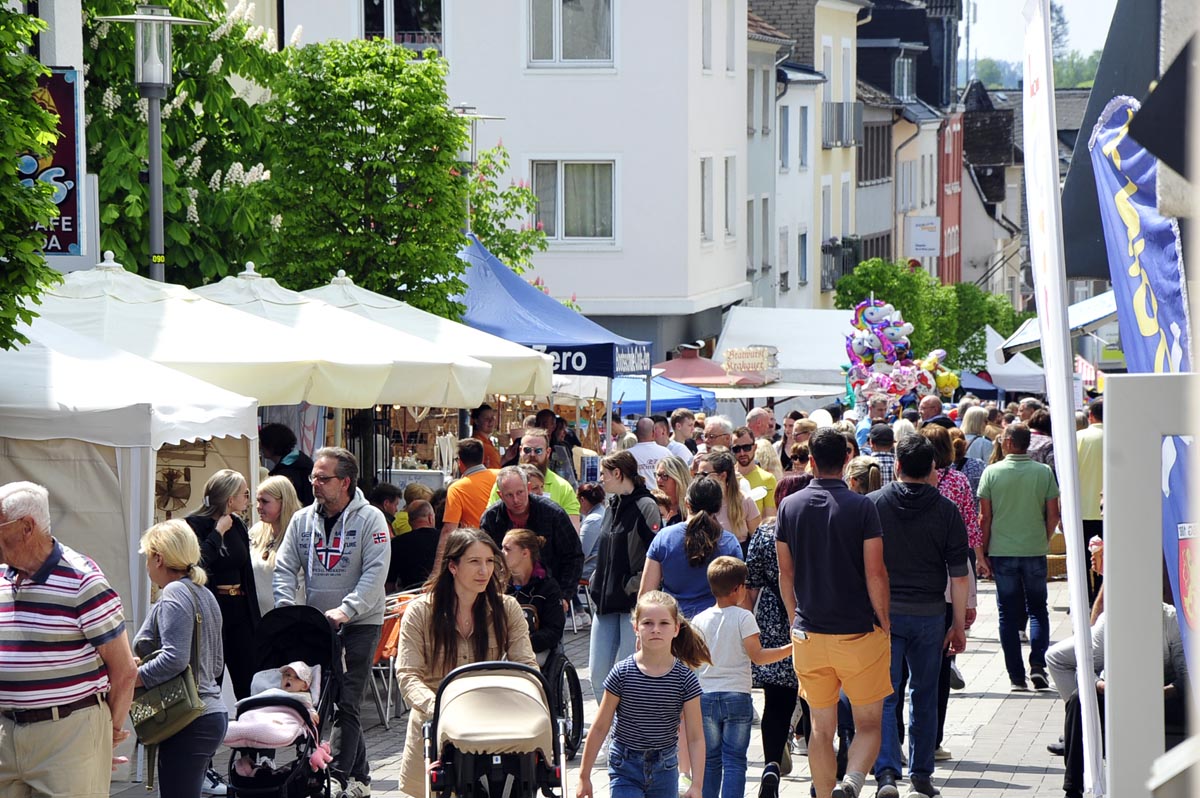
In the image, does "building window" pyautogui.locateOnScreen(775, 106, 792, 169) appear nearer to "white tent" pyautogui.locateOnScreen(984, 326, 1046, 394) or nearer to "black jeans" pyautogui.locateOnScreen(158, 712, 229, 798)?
"white tent" pyautogui.locateOnScreen(984, 326, 1046, 394)

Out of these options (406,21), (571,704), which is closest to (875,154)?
(406,21)

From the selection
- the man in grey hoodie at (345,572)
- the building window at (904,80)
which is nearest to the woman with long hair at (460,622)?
the man in grey hoodie at (345,572)

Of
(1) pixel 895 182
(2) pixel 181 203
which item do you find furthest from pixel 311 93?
(1) pixel 895 182

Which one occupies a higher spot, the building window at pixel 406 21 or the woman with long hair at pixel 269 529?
the building window at pixel 406 21

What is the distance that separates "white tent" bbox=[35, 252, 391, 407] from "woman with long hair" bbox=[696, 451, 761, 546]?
289 centimetres

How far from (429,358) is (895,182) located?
50226mm

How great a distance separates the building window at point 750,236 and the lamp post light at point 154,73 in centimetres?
2863

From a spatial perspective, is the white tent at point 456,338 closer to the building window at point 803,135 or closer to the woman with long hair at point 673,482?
the woman with long hair at point 673,482

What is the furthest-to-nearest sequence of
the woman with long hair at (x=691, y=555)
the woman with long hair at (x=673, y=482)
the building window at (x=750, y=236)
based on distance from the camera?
the building window at (x=750, y=236)
the woman with long hair at (x=673, y=482)
the woman with long hair at (x=691, y=555)

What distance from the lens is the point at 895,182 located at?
62500mm

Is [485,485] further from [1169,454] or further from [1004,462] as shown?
[1169,454]

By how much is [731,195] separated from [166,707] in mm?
33704

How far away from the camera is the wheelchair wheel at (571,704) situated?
10.1m

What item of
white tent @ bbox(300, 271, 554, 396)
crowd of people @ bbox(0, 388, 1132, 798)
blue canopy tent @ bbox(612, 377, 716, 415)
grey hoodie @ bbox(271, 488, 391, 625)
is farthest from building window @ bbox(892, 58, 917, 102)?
grey hoodie @ bbox(271, 488, 391, 625)
